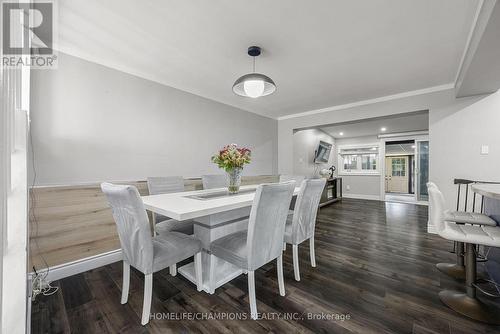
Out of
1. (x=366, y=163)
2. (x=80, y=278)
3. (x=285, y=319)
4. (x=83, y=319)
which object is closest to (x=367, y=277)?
(x=285, y=319)

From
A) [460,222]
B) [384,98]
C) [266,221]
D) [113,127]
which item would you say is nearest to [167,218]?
[113,127]

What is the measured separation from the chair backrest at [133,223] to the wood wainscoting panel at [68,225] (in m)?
1.06

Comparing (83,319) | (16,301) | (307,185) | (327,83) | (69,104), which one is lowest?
(83,319)

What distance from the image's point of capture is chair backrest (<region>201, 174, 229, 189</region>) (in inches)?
114

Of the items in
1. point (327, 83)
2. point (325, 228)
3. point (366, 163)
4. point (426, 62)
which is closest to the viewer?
point (426, 62)

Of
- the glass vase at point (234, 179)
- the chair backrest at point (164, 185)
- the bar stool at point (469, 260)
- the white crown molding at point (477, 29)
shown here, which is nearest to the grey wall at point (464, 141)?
the white crown molding at point (477, 29)

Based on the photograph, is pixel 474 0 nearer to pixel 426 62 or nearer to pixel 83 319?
pixel 426 62

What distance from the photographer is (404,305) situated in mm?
1634

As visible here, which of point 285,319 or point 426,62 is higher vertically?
point 426,62

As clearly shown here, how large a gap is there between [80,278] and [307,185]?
236 centimetres

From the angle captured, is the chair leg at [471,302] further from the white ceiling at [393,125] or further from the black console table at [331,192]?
the black console table at [331,192]

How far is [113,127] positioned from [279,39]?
6.99 feet

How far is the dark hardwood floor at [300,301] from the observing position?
56.3 inches

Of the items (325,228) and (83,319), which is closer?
(83,319)
